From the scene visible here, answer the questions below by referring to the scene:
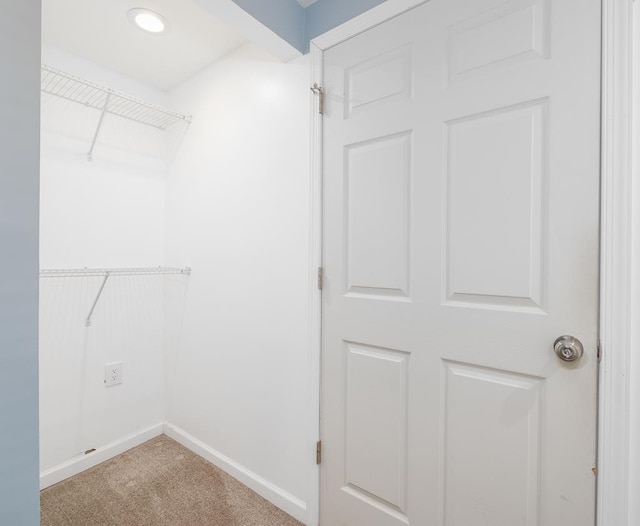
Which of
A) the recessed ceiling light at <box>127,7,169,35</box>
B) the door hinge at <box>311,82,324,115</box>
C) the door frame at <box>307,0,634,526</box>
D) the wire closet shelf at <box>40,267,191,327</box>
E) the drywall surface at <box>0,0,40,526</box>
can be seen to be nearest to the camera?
the drywall surface at <box>0,0,40,526</box>

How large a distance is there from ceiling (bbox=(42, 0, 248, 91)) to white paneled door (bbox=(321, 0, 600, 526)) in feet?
2.44

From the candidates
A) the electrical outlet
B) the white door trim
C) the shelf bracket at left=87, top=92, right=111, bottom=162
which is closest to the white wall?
the white door trim

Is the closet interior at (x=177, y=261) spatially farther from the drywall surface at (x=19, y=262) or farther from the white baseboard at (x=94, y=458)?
the drywall surface at (x=19, y=262)

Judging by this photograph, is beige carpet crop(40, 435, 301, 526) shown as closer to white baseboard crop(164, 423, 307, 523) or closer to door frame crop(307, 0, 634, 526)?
white baseboard crop(164, 423, 307, 523)

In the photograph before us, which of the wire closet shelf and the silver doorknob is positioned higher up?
the wire closet shelf

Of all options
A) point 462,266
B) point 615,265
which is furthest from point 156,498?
point 615,265

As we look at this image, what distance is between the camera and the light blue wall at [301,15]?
1.34 meters

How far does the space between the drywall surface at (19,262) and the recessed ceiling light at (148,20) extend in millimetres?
1013

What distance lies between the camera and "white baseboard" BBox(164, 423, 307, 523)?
155cm

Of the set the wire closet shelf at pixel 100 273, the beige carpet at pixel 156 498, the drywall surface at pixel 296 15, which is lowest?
the beige carpet at pixel 156 498

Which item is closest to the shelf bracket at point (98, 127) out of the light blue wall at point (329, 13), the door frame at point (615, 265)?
the light blue wall at point (329, 13)

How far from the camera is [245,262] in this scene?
1.79 m

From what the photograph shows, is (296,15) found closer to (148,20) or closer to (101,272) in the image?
(148,20)

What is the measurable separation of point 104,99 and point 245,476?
227cm
